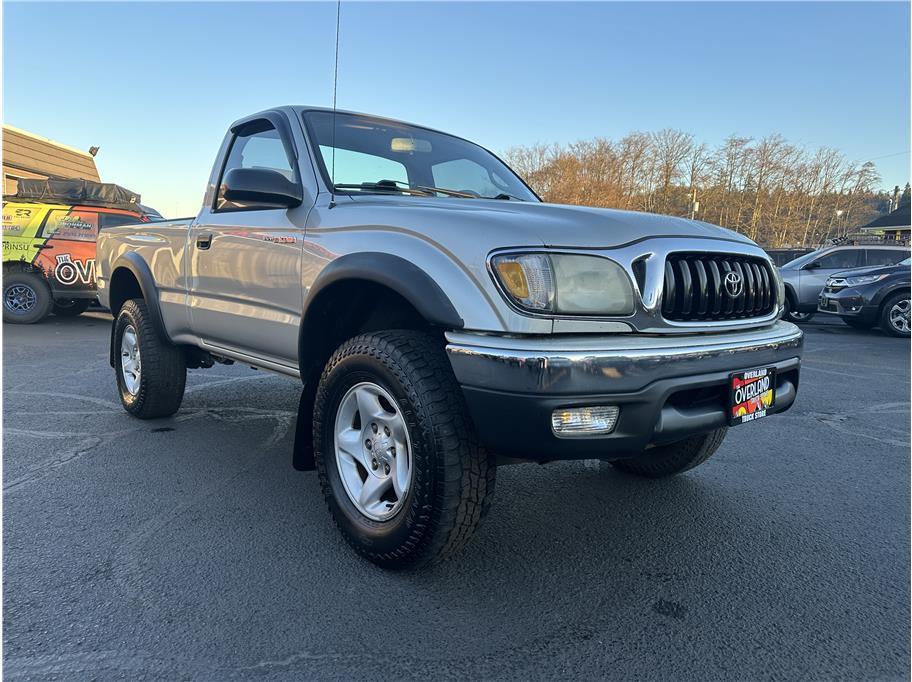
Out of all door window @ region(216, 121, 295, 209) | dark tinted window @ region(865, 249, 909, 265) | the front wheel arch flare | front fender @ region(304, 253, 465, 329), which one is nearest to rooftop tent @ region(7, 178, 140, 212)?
door window @ region(216, 121, 295, 209)

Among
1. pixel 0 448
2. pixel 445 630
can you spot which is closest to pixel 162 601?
pixel 445 630

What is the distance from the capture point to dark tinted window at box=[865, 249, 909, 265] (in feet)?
39.7

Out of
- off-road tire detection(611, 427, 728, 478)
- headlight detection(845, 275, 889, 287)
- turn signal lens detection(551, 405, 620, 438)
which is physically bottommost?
off-road tire detection(611, 427, 728, 478)

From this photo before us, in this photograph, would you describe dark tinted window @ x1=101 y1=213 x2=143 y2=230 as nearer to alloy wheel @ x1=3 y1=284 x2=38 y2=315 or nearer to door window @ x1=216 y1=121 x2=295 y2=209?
alloy wheel @ x1=3 y1=284 x2=38 y2=315

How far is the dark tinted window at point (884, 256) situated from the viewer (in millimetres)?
12094

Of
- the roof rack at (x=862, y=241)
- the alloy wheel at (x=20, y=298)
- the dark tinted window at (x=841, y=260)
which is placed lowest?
the alloy wheel at (x=20, y=298)

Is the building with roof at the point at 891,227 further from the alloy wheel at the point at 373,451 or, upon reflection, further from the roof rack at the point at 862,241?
the alloy wheel at the point at 373,451

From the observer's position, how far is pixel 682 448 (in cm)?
309

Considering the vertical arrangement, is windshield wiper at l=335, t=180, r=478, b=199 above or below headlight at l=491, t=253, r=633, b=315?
above

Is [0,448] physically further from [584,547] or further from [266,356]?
[584,547]

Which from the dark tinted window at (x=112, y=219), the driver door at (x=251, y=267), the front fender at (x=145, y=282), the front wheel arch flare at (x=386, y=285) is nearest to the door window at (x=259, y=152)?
the driver door at (x=251, y=267)

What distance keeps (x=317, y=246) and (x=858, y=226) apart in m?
63.8

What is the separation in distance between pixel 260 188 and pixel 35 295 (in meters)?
8.82

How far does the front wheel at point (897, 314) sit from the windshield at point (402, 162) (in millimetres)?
9296
